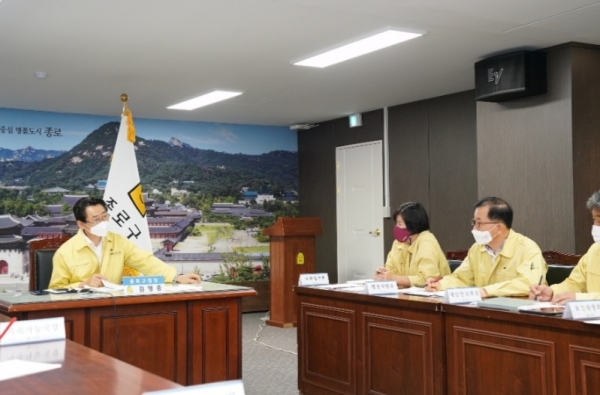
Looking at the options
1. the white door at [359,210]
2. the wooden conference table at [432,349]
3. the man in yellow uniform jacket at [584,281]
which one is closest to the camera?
the wooden conference table at [432,349]

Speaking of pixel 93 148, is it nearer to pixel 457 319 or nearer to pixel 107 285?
pixel 107 285

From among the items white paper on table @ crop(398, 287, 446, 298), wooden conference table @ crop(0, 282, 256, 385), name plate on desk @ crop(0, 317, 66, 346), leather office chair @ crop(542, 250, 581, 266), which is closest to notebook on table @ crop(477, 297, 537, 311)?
white paper on table @ crop(398, 287, 446, 298)

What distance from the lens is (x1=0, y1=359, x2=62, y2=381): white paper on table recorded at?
79.9 inches

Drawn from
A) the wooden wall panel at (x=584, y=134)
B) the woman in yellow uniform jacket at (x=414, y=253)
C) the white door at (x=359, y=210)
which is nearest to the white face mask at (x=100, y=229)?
the woman in yellow uniform jacket at (x=414, y=253)

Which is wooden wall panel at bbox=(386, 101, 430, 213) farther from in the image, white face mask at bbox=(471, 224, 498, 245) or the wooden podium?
white face mask at bbox=(471, 224, 498, 245)

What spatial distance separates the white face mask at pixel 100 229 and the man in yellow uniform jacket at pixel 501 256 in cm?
204

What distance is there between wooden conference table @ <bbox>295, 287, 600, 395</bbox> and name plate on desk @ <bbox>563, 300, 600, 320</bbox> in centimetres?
3

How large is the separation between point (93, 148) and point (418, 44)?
15.5 feet

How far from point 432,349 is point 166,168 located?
6.02m

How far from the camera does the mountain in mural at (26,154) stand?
8094mm

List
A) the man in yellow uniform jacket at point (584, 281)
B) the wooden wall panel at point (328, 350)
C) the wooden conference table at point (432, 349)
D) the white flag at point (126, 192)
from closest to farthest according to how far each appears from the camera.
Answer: the wooden conference table at point (432, 349) < the man in yellow uniform jacket at point (584, 281) < the wooden wall panel at point (328, 350) < the white flag at point (126, 192)

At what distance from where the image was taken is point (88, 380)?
197cm

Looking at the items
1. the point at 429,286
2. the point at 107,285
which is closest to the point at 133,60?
the point at 107,285

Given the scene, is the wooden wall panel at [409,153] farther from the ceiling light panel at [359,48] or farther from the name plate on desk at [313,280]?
the name plate on desk at [313,280]
